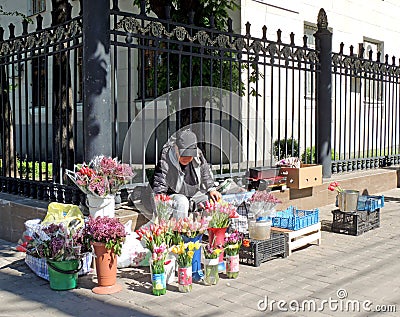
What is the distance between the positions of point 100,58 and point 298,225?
3.04 m

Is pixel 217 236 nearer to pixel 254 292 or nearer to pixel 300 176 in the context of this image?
pixel 254 292

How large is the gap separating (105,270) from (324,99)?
232 inches

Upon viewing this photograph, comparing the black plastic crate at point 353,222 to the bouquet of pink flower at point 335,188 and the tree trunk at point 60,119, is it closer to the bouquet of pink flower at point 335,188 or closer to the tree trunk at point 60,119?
the bouquet of pink flower at point 335,188

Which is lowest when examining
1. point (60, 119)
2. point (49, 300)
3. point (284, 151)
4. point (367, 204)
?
point (49, 300)

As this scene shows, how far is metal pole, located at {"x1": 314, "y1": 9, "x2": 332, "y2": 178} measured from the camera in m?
9.47

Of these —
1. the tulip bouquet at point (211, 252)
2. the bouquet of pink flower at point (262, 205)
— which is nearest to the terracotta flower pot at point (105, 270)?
the tulip bouquet at point (211, 252)

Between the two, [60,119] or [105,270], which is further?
[60,119]

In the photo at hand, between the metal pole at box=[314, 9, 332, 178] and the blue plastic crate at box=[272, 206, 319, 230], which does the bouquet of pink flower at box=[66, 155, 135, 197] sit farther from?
the metal pole at box=[314, 9, 332, 178]

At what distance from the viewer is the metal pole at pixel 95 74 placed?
19.7 ft

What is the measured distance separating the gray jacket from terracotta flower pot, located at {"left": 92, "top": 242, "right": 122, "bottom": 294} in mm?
1248

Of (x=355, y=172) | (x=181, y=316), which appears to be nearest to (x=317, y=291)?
(x=181, y=316)

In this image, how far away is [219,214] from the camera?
5438 mm

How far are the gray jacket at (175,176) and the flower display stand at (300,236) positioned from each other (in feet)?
3.30

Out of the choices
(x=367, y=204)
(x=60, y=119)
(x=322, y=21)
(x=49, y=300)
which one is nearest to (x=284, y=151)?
(x=322, y=21)
